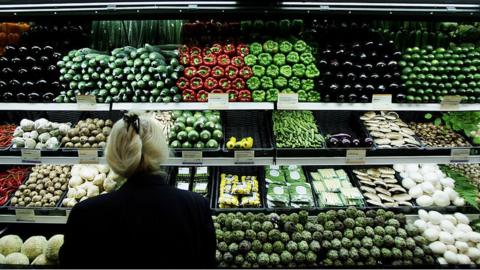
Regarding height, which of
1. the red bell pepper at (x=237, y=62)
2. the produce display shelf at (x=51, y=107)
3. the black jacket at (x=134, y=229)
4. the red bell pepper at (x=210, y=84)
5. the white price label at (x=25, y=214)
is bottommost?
the white price label at (x=25, y=214)

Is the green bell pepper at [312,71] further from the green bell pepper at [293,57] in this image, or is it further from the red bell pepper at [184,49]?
the red bell pepper at [184,49]

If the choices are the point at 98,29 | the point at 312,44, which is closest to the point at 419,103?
the point at 312,44

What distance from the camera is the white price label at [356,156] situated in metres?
2.75

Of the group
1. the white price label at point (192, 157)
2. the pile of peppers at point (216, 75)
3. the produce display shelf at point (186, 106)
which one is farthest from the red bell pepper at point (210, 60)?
the white price label at point (192, 157)

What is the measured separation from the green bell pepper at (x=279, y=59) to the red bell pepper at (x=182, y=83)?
650 millimetres

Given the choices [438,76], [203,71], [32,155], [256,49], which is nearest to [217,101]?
[203,71]

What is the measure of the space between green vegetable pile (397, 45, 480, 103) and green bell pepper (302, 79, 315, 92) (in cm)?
59

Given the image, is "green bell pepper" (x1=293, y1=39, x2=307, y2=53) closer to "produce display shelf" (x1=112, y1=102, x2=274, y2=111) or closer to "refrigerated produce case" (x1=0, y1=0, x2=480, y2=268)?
"refrigerated produce case" (x1=0, y1=0, x2=480, y2=268)

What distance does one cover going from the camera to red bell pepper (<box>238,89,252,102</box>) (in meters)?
2.75

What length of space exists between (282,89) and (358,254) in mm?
1249

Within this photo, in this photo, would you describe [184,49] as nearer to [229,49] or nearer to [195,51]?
[195,51]

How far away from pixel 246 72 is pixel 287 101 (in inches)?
14.2

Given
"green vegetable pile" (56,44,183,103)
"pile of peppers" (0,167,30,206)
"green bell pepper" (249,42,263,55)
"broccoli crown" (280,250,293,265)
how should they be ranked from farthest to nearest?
Result: "pile of peppers" (0,167,30,206), "green bell pepper" (249,42,263,55), "green vegetable pile" (56,44,183,103), "broccoli crown" (280,250,293,265)

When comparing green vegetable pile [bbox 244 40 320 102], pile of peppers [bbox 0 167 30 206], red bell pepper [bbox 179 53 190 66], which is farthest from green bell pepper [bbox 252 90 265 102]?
pile of peppers [bbox 0 167 30 206]
